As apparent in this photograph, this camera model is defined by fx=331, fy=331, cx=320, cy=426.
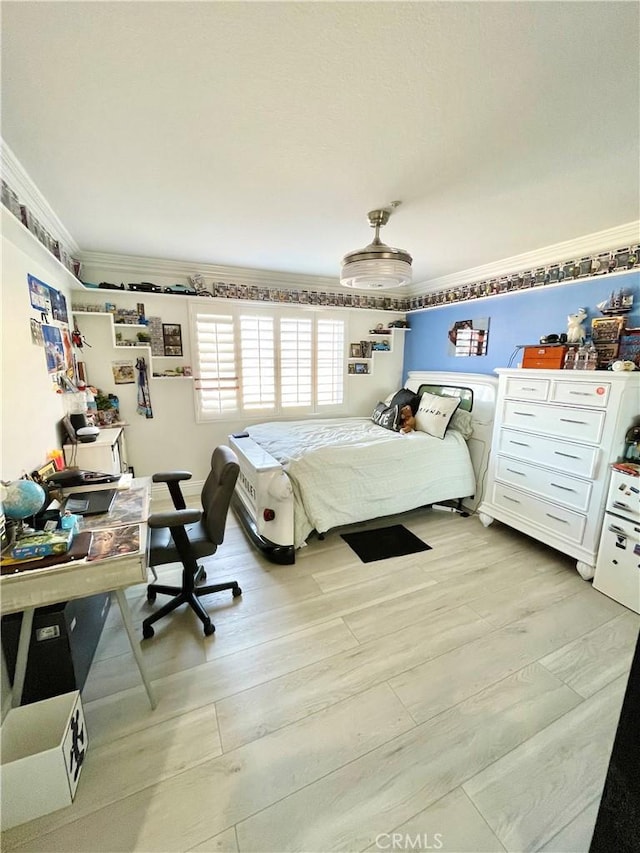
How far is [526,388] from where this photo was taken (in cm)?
271

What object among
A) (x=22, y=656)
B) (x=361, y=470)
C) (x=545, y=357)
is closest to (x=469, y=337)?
(x=545, y=357)

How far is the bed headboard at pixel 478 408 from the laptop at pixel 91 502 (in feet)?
10.5

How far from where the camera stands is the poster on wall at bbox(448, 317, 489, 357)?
→ 3496 mm

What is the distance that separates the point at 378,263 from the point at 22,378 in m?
2.06

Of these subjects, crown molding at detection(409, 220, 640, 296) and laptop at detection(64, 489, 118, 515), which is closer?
laptop at detection(64, 489, 118, 515)

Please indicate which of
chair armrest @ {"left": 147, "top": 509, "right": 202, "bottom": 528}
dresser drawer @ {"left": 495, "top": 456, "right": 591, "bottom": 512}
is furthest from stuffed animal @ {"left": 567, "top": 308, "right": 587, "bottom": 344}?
chair armrest @ {"left": 147, "top": 509, "right": 202, "bottom": 528}

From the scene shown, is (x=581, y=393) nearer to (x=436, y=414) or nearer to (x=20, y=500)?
(x=436, y=414)

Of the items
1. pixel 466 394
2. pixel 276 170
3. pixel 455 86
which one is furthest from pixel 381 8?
pixel 466 394

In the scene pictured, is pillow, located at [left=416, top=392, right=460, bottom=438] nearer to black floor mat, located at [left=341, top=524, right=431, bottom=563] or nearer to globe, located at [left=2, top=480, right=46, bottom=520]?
black floor mat, located at [left=341, top=524, right=431, bottom=563]

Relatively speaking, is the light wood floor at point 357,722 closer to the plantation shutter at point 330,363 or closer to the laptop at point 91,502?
the laptop at point 91,502

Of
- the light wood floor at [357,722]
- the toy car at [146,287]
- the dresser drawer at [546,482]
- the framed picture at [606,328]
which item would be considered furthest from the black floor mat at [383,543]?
the toy car at [146,287]

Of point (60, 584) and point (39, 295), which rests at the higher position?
point (39, 295)

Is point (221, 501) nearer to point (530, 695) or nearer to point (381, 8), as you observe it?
point (530, 695)

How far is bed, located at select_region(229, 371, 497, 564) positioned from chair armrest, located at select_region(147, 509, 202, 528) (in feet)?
2.66
